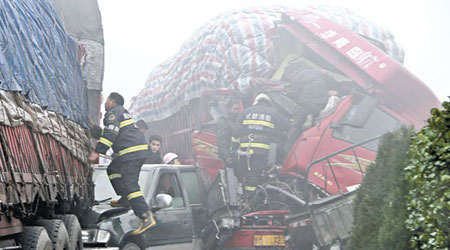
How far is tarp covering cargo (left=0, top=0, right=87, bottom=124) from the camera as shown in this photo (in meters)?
5.05

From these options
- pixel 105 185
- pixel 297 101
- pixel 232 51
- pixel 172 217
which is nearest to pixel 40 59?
pixel 172 217

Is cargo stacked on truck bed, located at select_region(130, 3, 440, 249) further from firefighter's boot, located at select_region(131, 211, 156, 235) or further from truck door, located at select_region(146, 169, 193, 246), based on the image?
firefighter's boot, located at select_region(131, 211, 156, 235)

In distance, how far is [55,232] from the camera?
20.8 feet

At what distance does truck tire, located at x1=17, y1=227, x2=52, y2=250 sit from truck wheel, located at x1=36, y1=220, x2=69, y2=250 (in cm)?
49

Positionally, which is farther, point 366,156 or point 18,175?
point 366,156

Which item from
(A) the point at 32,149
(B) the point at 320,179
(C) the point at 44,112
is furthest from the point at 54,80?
(B) the point at 320,179

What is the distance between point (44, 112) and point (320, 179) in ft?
21.5

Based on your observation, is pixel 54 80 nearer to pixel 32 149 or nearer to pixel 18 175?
pixel 32 149

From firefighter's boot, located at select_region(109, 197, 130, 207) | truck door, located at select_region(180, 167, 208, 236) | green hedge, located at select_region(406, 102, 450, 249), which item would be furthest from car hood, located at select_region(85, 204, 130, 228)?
green hedge, located at select_region(406, 102, 450, 249)

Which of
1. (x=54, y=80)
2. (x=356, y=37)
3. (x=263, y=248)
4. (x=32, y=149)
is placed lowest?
(x=263, y=248)

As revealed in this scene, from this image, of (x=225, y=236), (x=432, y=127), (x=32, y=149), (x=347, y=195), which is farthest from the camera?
(x=225, y=236)

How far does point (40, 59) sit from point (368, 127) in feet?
23.4

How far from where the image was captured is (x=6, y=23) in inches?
201

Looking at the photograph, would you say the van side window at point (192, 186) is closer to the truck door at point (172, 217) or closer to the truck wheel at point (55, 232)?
the truck door at point (172, 217)
